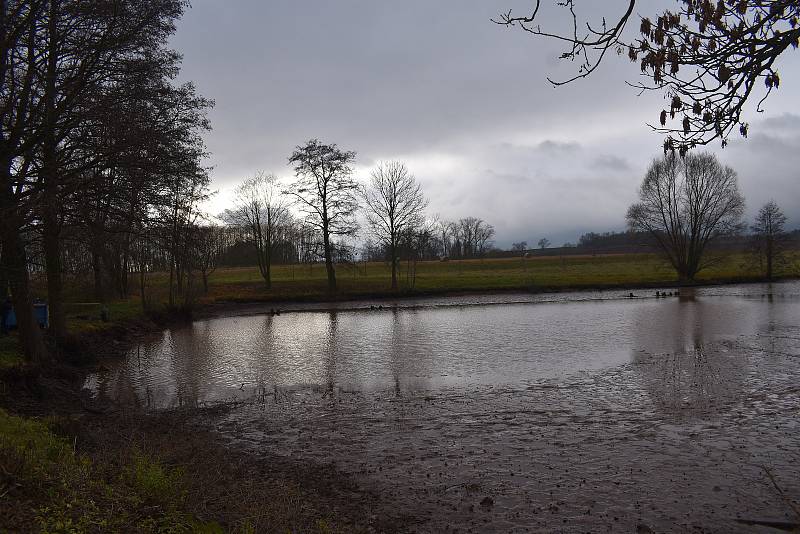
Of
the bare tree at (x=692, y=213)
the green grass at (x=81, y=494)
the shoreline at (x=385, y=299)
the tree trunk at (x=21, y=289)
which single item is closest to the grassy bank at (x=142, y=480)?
the green grass at (x=81, y=494)

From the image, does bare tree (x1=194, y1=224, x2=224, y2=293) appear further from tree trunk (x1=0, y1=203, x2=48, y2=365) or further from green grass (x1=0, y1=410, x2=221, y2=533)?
green grass (x1=0, y1=410, x2=221, y2=533)

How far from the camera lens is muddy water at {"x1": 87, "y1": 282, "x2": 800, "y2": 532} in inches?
261

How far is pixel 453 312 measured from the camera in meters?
36.2

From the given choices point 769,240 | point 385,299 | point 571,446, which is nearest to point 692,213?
point 769,240

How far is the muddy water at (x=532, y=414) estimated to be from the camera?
261 inches

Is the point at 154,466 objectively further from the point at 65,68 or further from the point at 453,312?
the point at 453,312

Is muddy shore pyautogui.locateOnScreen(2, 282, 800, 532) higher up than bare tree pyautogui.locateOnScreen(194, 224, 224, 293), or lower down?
lower down

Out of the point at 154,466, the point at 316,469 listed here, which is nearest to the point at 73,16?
the point at 154,466

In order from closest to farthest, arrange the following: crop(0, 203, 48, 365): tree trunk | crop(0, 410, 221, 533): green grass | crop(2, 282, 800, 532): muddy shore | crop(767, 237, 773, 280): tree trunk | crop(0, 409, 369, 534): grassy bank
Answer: crop(0, 410, 221, 533): green grass < crop(0, 409, 369, 534): grassy bank < crop(2, 282, 800, 532): muddy shore < crop(0, 203, 48, 365): tree trunk < crop(767, 237, 773, 280): tree trunk

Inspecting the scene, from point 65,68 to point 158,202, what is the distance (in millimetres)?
3241

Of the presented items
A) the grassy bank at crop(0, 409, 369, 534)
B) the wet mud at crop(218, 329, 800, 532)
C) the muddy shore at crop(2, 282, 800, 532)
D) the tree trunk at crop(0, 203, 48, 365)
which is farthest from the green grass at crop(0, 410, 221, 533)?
the tree trunk at crop(0, 203, 48, 365)

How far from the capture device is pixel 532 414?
34.8 feet

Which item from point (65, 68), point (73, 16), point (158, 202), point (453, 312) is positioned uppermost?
point (73, 16)

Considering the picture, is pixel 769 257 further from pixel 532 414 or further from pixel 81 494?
pixel 81 494
